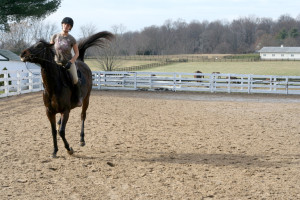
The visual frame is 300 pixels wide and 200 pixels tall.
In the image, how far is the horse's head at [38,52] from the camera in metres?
4.84

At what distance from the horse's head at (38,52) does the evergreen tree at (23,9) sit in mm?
14221

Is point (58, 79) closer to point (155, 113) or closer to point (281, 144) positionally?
point (281, 144)

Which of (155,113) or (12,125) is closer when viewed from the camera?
(12,125)

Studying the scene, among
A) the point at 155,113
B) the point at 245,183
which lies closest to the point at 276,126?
the point at 155,113

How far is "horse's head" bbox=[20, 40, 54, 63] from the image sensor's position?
4836 mm

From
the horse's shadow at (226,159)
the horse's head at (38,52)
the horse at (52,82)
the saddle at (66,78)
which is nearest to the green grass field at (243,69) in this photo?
the horse's shadow at (226,159)

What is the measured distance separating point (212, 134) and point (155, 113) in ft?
10.9

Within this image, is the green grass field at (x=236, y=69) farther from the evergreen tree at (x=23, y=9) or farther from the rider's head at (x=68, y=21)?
the rider's head at (x=68, y=21)

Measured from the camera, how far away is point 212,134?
764 centimetres

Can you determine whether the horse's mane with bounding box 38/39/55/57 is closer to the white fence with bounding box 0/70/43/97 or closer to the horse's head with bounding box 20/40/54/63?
the horse's head with bounding box 20/40/54/63

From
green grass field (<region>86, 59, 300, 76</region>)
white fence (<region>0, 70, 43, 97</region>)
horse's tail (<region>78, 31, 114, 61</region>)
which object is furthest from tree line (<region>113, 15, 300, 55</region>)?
horse's tail (<region>78, 31, 114, 61</region>)

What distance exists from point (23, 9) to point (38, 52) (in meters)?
15.6

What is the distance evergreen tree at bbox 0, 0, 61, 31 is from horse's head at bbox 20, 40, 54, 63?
46.7ft

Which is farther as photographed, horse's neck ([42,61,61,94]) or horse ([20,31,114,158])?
horse's neck ([42,61,61,94])
